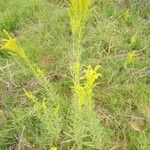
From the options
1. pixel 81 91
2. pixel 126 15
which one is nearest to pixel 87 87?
pixel 81 91

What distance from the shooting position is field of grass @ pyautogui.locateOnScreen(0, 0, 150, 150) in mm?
2555

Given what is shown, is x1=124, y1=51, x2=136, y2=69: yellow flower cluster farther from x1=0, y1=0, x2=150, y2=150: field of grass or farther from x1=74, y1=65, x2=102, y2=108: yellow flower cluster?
x1=74, y1=65, x2=102, y2=108: yellow flower cluster

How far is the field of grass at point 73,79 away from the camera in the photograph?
2555 mm

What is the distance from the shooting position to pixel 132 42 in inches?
137

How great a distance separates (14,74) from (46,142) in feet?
2.63

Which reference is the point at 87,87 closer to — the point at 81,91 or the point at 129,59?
the point at 81,91

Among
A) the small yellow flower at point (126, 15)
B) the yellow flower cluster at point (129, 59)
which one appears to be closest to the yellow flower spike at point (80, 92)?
the yellow flower cluster at point (129, 59)

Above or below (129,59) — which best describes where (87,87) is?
above

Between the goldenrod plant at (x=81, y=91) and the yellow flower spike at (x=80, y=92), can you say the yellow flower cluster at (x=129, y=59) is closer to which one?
the goldenrod plant at (x=81, y=91)

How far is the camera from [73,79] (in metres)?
2.30

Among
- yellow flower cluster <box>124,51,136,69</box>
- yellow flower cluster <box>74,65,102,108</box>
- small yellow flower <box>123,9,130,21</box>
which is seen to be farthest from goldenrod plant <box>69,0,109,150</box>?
small yellow flower <box>123,9,130,21</box>

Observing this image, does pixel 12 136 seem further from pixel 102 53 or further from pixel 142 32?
pixel 142 32

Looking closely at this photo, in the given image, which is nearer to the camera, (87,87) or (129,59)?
(87,87)


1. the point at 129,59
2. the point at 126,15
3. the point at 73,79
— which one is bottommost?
the point at 129,59
